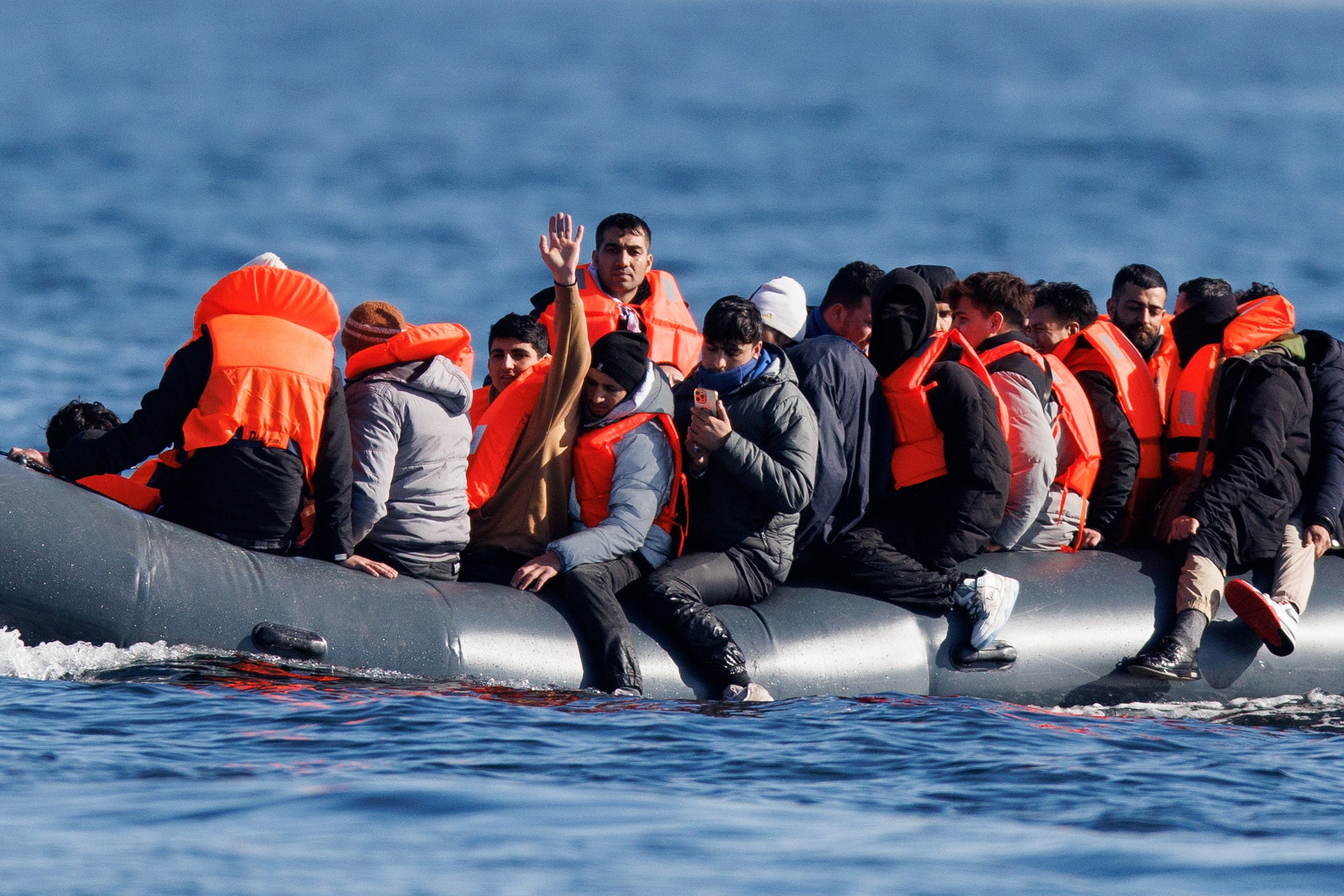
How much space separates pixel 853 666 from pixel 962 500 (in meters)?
0.85

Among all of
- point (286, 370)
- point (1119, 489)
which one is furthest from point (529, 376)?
point (1119, 489)

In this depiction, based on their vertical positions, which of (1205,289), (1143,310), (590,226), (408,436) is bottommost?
(408,436)

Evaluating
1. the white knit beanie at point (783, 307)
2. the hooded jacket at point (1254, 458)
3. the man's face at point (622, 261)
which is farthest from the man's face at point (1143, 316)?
the man's face at point (622, 261)

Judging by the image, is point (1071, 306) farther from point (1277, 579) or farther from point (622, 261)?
point (622, 261)

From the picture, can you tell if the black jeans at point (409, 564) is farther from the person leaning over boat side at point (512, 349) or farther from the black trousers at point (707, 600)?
the black trousers at point (707, 600)

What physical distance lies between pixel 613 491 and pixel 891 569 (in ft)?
4.14

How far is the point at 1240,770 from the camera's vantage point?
591cm

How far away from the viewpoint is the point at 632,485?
6926mm

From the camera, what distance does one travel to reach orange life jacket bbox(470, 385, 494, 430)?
25.4 feet

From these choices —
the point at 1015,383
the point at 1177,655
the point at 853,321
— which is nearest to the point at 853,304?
the point at 853,321

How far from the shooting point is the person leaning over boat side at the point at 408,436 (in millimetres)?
6680

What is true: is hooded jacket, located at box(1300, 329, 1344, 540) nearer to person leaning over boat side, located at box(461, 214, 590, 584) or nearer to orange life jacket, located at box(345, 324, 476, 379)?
person leaning over boat side, located at box(461, 214, 590, 584)

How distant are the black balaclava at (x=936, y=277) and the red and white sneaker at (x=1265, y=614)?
1910 mm

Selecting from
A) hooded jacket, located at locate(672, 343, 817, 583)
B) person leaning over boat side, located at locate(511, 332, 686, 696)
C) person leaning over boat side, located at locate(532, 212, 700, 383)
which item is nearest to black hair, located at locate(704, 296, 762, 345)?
hooded jacket, located at locate(672, 343, 817, 583)
